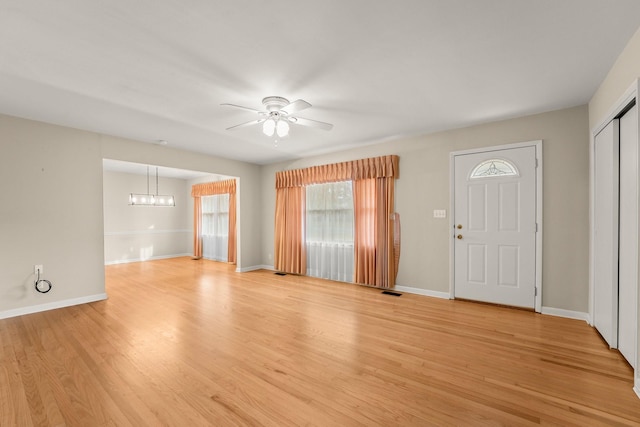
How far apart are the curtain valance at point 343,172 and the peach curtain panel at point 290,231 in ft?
0.71

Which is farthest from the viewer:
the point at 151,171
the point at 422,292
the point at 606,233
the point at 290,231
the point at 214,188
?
the point at 214,188

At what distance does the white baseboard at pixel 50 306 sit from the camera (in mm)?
3359

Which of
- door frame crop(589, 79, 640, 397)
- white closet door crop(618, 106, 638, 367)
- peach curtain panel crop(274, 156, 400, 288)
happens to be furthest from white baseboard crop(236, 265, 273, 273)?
white closet door crop(618, 106, 638, 367)

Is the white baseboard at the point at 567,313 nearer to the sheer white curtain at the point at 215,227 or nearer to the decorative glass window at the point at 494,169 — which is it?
the decorative glass window at the point at 494,169

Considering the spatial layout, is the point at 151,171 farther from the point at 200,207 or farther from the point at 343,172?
the point at 343,172

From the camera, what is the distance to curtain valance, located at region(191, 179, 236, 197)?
24.0 ft

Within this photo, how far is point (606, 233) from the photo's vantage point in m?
2.61

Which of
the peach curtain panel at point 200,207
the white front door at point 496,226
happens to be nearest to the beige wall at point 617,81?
the white front door at point 496,226

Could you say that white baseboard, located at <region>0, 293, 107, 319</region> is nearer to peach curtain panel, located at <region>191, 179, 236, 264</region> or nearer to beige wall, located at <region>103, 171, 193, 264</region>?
peach curtain panel, located at <region>191, 179, 236, 264</region>

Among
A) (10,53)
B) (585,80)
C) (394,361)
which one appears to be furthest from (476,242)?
(10,53)

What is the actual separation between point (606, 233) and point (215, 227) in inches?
313

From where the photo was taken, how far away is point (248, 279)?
5.37 metres

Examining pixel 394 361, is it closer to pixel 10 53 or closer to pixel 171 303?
pixel 171 303

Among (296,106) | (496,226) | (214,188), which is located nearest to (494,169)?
(496,226)
